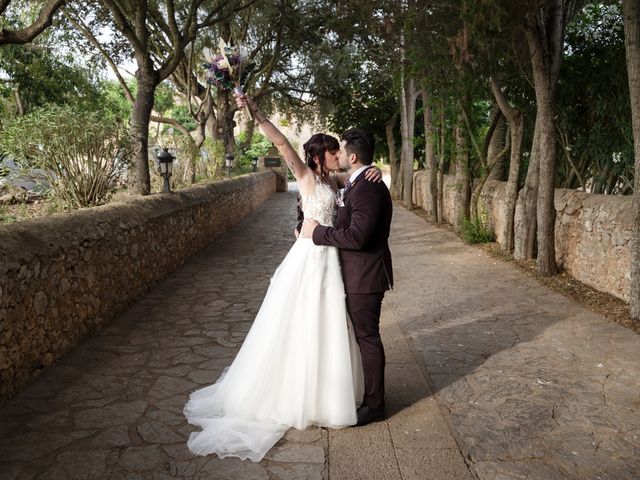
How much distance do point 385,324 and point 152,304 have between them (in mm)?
2773

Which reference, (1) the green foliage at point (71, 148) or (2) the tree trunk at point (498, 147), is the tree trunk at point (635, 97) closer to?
(2) the tree trunk at point (498, 147)

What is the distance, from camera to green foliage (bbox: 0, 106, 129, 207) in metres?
7.20

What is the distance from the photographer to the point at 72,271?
4.71 meters

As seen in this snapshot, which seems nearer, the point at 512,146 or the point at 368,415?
the point at 368,415

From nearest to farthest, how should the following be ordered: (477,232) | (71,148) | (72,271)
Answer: (72,271) < (71,148) < (477,232)

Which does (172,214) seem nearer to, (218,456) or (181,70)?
(218,456)

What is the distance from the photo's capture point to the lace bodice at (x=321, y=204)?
3.38 metres

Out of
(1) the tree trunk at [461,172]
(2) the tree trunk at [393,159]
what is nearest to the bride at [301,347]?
(1) the tree trunk at [461,172]

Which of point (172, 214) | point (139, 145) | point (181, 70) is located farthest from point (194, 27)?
point (181, 70)

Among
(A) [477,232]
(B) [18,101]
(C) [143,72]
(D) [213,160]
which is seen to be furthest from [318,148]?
(B) [18,101]

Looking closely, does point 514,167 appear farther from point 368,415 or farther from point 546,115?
point 368,415

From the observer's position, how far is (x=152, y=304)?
6.25m

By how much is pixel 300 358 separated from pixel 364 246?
801 mm

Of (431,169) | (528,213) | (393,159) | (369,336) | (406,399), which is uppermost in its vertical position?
(393,159)
